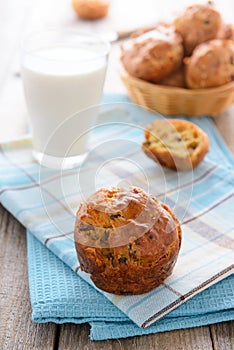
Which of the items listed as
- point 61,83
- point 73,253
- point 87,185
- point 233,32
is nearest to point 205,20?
point 233,32

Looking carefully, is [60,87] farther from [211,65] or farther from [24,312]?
[24,312]

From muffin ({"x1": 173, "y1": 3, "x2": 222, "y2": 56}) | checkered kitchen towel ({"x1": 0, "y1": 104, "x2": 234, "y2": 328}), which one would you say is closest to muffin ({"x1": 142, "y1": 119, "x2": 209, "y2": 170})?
checkered kitchen towel ({"x1": 0, "y1": 104, "x2": 234, "y2": 328})

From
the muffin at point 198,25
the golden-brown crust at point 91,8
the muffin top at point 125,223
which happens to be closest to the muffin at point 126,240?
the muffin top at point 125,223

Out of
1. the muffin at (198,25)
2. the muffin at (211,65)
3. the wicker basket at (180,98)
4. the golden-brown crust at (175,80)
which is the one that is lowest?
the wicker basket at (180,98)

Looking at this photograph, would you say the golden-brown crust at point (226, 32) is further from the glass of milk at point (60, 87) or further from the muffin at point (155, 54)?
the glass of milk at point (60, 87)

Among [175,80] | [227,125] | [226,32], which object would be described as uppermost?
[226,32]

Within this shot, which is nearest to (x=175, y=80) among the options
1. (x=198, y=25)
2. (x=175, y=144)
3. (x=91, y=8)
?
(x=198, y=25)
